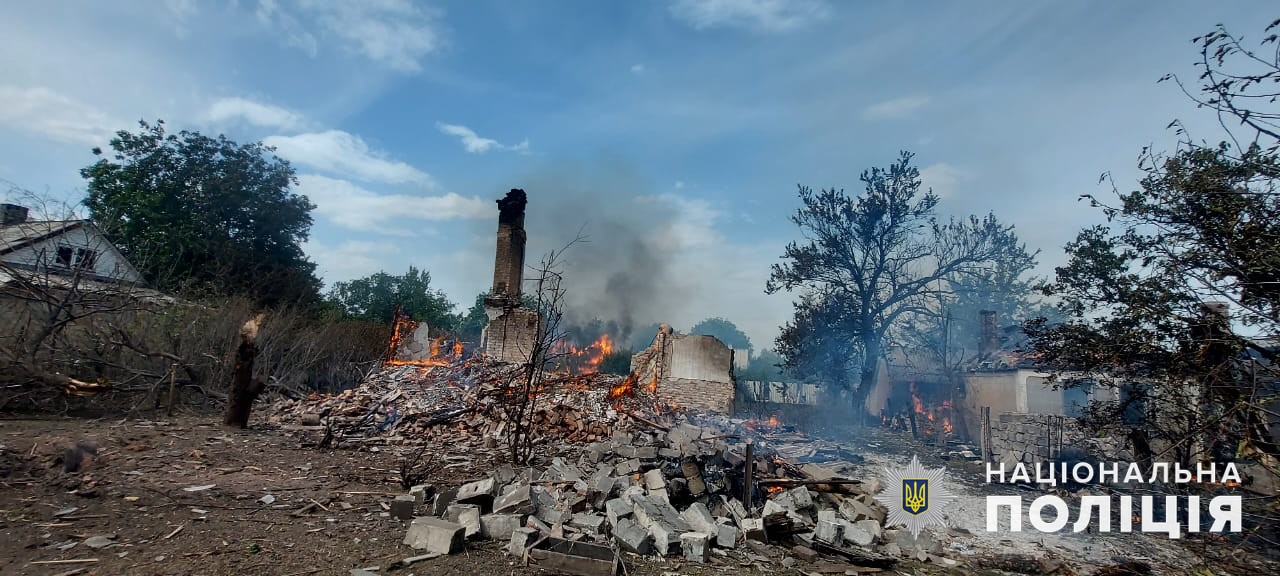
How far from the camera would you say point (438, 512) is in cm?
564

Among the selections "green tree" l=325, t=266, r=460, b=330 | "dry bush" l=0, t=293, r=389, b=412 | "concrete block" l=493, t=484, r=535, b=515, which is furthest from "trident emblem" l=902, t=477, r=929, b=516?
"green tree" l=325, t=266, r=460, b=330

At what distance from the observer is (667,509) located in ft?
20.2

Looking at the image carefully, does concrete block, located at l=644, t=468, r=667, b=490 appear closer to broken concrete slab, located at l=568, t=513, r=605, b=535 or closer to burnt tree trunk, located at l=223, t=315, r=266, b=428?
broken concrete slab, located at l=568, t=513, r=605, b=535

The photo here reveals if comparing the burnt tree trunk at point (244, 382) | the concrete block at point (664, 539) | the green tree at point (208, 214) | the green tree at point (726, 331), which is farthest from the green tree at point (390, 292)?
the green tree at point (726, 331)

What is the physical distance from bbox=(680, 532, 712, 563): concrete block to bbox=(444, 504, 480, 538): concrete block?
2016 mm

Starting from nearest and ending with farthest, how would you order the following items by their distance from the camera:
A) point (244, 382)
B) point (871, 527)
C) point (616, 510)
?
point (616, 510) < point (871, 527) < point (244, 382)

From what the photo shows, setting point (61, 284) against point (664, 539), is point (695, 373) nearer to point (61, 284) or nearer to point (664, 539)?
point (664, 539)

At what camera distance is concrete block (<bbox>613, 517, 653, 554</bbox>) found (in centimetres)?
524

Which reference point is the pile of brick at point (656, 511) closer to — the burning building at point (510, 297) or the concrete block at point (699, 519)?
the concrete block at point (699, 519)

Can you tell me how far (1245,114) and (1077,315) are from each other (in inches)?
167

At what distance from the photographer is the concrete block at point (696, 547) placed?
208 inches

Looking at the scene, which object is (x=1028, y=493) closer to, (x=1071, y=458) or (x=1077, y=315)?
(x=1071, y=458)

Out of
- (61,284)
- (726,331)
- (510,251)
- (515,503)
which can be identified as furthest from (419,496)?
(726,331)

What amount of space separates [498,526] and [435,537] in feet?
2.09
